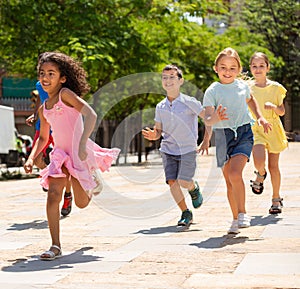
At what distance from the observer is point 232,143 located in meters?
7.14

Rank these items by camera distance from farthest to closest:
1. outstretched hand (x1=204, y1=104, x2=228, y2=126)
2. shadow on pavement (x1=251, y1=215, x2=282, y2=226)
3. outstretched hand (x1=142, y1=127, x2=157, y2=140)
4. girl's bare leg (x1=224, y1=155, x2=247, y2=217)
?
shadow on pavement (x1=251, y1=215, x2=282, y2=226)
outstretched hand (x1=142, y1=127, x2=157, y2=140)
girl's bare leg (x1=224, y1=155, x2=247, y2=217)
outstretched hand (x1=204, y1=104, x2=228, y2=126)

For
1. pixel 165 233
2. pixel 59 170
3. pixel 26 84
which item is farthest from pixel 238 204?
pixel 26 84

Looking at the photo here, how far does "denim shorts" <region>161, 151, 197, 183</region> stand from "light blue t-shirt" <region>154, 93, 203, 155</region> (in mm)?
51

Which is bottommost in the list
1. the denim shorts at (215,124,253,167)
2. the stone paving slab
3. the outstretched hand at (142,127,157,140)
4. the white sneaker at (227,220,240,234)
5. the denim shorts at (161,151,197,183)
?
the stone paving slab

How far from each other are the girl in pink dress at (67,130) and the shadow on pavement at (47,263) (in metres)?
0.31

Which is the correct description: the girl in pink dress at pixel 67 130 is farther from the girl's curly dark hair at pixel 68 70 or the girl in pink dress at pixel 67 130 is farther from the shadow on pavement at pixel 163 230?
the shadow on pavement at pixel 163 230

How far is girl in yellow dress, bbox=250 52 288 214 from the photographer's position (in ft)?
27.7

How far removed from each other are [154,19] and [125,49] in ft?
7.37

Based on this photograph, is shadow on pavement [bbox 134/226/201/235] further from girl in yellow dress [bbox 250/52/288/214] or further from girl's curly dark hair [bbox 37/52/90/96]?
girl's curly dark hair [bbox 37/52/90/96]

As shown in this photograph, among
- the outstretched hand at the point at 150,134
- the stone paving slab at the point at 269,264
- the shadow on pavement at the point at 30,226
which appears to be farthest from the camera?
the shadow on pavement at the point at 30,226

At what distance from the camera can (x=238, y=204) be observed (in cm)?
707

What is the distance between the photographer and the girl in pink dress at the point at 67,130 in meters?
6.16

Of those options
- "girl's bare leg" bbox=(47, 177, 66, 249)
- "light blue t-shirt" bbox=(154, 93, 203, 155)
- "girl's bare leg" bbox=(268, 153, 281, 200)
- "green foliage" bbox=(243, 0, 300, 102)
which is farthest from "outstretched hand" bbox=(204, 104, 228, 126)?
"green foliage" bbox=(243, 0, 300, 102)

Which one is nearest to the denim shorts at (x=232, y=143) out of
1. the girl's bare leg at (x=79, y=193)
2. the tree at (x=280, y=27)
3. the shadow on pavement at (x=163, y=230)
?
the shadow on pavement at (x=163, y=230)
